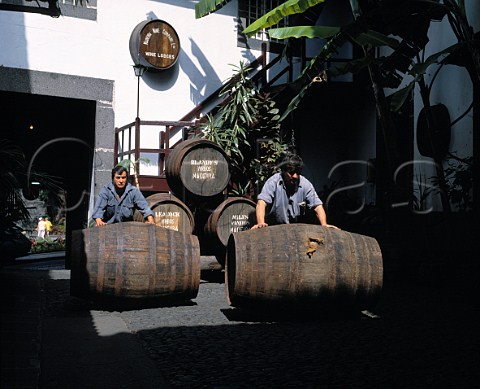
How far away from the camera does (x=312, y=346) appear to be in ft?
13.7

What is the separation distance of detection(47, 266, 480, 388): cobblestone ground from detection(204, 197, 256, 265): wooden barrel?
202 cm

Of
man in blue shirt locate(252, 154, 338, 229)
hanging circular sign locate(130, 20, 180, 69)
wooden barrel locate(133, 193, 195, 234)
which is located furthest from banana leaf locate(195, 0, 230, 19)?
man in blue shirt locate(252, 154, 338, 229)

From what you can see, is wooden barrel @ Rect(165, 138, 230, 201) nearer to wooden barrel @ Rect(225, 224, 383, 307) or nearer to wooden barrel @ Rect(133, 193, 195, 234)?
wooden barrel @ Rect(133, 193, 195, 234)

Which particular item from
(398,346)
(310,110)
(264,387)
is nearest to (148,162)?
(310,110)

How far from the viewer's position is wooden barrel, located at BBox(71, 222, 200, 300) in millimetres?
5398

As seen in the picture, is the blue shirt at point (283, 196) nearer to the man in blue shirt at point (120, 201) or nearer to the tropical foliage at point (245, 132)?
the man in blue shirt at point (120, 201)

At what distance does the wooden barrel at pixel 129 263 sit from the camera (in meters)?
5.40

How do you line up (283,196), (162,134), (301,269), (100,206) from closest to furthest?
(301,269) < (283,196) < (100,206) < (162,134)

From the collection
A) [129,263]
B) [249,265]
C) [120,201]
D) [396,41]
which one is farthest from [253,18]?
[249,265]

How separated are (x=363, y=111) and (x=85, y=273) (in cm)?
779

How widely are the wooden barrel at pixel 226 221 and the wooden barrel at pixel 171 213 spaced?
276 millimetres

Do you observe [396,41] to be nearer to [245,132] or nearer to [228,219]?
[228,219]

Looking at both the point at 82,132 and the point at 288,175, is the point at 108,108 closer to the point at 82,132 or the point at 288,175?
the point at 82,132

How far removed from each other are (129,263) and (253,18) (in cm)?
761
